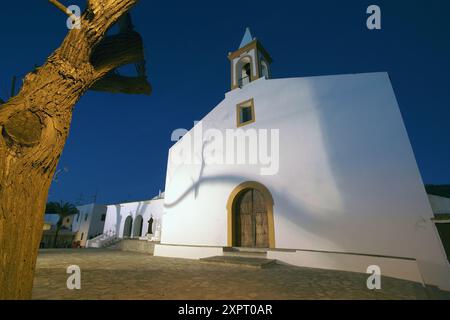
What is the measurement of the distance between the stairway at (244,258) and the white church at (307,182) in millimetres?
153

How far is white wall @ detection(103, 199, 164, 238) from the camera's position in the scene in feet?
58.1

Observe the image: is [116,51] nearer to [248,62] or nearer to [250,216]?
[250,216]

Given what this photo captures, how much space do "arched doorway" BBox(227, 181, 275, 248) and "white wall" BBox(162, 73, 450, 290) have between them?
34 centimetres

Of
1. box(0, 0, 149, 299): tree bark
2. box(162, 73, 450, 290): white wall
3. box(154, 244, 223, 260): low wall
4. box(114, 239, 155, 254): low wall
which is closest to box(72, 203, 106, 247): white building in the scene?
box(114, 239, 155, 254): low wall

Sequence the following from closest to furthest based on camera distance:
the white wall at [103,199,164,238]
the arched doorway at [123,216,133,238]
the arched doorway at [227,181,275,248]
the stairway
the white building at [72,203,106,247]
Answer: the stairway, the arched doorway at [227,181,275,248], the white wall at [103,199,164,238], the arched doorway at [123,216,133,238], the white building at [72,203,106,247]

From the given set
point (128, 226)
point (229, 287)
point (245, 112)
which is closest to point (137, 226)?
point (128, 226)

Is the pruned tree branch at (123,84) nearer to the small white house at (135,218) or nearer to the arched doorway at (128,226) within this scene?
the small white house at (135,218)

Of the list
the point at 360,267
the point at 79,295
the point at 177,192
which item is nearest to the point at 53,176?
the point at 79,295

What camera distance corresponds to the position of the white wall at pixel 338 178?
5418 millimetres

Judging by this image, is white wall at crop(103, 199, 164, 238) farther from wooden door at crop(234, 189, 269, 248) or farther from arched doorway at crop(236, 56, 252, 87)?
arched doorway at crop(236, 56, 252, 87)

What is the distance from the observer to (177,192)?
11.4 meters

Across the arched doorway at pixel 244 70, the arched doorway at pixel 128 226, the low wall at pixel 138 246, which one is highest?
the arched doorway at pixel 244 70

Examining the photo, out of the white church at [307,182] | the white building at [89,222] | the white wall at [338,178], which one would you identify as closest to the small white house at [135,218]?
the white building at [89,222]

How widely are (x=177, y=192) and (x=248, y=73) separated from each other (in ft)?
25.8
